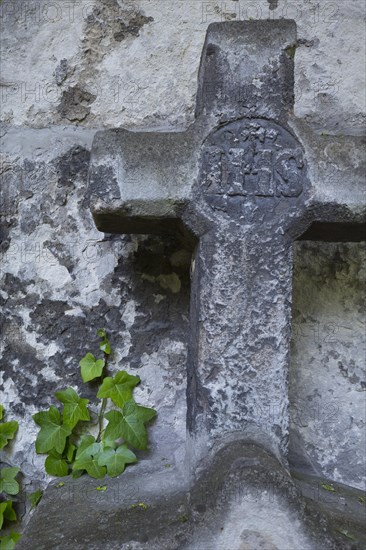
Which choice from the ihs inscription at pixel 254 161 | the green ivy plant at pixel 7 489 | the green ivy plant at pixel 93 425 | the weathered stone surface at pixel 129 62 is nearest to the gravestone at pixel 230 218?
the ihs inscription at pixel 254 161

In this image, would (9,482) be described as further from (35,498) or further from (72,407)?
(72,407)

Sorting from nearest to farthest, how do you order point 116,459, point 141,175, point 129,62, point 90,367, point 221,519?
point 221,519, point 141,175, point 116,459, point 90,367, point 129,62

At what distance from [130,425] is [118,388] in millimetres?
91

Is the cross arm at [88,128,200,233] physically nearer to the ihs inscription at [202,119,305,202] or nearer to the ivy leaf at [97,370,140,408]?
the ihs inscription at [202,119,305,202]

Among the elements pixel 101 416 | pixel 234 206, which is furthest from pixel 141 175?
pixel 101 416

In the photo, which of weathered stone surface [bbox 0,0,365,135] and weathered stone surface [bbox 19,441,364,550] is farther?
weathered stone surface [bbox 0,0,365,135]

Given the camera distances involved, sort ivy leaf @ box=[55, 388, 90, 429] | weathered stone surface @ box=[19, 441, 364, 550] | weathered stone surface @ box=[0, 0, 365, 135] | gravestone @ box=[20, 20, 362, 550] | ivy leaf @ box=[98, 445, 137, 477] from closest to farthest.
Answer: weathered stone surface @ box=[19, 441, 364, 550]
gravestone @ box=[20, 20, 362, 550]
ivy leaf @ box=[98, 445, 137, 477]
ivy leaf @ box=[55, 388, 90, 429]
weathered stone surface @ box=[0, 0, 365, 135]

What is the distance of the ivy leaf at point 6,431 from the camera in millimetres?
1482

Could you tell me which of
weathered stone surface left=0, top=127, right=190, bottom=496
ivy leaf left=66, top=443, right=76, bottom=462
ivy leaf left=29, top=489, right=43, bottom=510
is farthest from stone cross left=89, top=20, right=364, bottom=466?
ivy leaf left=29, top=489, right=43, bottom=510

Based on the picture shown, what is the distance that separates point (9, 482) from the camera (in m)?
1.46

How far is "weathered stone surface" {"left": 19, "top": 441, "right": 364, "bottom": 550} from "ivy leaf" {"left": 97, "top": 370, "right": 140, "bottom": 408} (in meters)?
0.31

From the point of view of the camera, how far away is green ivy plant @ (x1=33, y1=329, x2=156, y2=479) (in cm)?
141

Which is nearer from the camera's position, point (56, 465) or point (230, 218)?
point (230, 218)

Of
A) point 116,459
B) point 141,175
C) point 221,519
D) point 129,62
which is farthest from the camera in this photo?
point 129,62
